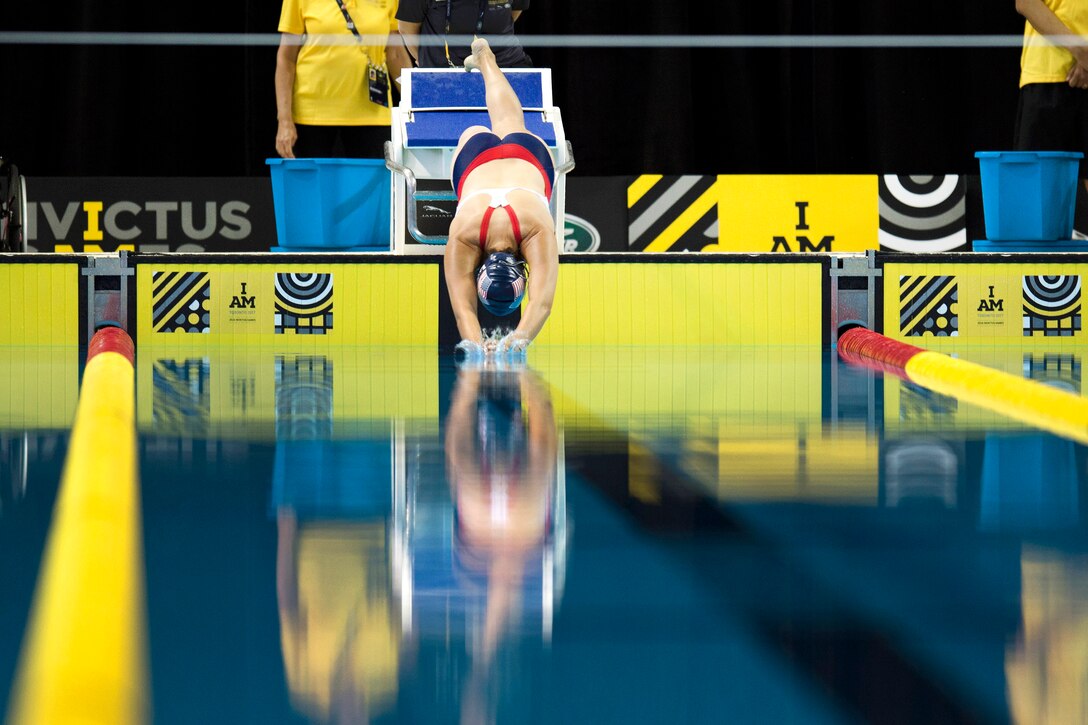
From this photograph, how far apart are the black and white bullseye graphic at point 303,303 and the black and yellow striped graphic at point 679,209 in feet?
7.13

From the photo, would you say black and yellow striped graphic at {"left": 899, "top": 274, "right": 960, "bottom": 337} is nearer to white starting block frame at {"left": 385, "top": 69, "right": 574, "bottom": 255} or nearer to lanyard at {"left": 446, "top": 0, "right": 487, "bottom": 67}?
white starting block frame at {"left": 385, "top": 69, "right": 574, "bottom": 255}

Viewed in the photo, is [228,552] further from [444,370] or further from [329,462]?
[444,370]

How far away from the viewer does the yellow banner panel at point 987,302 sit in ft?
20.5

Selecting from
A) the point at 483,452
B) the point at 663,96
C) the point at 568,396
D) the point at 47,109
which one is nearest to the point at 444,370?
the point at 568,396

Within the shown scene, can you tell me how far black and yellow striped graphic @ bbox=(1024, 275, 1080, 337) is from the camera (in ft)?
20.6

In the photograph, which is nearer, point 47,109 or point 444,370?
point 444,370

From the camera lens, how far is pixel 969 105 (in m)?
9.09

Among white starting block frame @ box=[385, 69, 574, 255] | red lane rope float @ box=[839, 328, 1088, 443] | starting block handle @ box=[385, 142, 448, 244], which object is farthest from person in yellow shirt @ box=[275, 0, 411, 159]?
red lane rope float @ box=[839, 328, 1088, 443]

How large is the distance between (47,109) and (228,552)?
7.82 metres

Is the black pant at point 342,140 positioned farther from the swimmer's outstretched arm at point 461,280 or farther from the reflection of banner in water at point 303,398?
the swimmer's outstretched arm at point 461,280

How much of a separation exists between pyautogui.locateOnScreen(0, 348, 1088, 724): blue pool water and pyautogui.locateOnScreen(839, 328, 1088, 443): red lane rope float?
0.42 feet

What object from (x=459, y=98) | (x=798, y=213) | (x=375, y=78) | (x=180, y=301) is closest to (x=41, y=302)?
(x=180, y=301)

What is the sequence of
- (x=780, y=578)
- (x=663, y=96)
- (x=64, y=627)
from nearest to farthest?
(x=64, y=627) → (x=780, y=578) → (x=663, y=96)

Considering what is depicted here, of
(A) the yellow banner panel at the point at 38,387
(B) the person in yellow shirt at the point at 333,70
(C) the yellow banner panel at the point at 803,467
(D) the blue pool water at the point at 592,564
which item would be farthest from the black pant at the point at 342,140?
(C) the yellow banner panel at the point at 803,467
